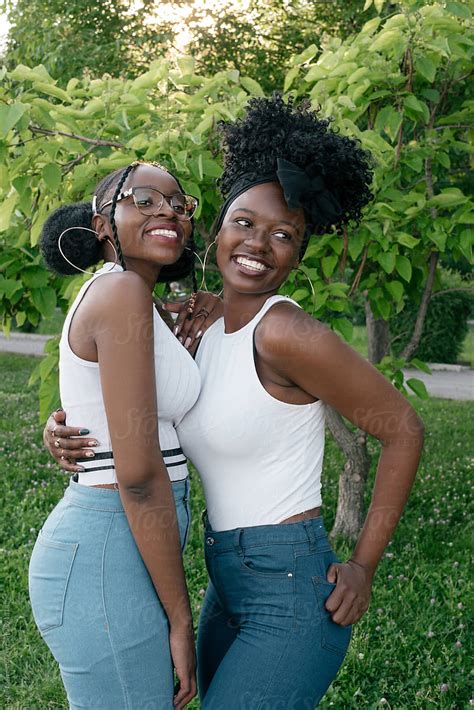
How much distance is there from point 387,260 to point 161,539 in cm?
218

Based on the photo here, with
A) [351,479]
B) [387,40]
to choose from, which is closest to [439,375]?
[351,479]

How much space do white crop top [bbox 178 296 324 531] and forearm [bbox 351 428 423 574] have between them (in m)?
0.15

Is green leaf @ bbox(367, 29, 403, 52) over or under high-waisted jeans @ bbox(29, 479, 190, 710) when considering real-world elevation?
over

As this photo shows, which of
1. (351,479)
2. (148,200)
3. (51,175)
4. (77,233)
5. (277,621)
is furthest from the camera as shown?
(351,479)

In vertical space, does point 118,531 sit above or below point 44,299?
below

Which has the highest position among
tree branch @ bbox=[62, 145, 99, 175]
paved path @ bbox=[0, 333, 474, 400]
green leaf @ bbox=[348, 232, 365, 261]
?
tree branch @ bbox=[62, 145, 99, 175]

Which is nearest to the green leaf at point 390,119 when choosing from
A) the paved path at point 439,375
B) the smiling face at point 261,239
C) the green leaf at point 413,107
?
the green leaf at point 413,107

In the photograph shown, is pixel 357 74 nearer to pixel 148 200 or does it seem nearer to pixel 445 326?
pixel 148 200

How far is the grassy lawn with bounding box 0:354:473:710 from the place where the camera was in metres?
3.62

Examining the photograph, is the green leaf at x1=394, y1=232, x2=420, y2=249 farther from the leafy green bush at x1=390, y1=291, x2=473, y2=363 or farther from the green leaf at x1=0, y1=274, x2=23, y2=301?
the leafy green bush at x1=390, y1=291, x2=473, y2=363

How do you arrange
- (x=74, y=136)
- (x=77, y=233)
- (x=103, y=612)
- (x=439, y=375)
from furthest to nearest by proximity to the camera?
(x=439, y=375), (x=74, y=136), (x=77, y=233), (x=103, y=612)

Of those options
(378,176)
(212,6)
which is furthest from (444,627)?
(212,6)

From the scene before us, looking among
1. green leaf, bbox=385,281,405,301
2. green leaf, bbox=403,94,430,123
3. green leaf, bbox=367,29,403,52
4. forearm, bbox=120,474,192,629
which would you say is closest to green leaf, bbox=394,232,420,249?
green leaf, bbox=385,281,405,301

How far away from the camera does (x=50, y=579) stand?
1798 millimetres
